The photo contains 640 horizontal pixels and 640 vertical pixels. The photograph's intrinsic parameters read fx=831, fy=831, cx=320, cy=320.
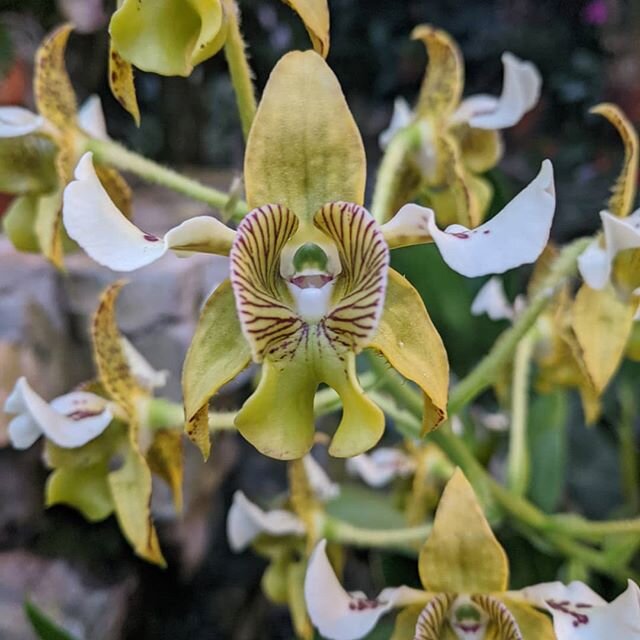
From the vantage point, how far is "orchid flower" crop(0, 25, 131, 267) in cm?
61

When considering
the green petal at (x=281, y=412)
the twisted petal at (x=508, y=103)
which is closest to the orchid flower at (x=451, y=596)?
the green petal at (x=281, y=412)

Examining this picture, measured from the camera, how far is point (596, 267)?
0.53 meters

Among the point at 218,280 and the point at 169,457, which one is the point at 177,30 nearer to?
the point at 169,457

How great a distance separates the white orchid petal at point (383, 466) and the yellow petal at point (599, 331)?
0.33m

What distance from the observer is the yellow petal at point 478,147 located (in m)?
0.71

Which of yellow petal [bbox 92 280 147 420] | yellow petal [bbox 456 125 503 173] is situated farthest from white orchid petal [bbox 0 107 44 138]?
yellow petal [bbox 456 125 503 173]

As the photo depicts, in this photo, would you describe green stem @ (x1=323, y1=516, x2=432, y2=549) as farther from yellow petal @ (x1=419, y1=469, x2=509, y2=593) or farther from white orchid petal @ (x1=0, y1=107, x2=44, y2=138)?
white orchid petal @ (x1=0, y1=107, x2=44, y2=138)

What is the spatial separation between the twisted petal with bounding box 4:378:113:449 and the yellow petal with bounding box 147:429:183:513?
46mm

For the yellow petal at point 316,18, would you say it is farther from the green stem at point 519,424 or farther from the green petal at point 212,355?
the green stem at point 519,424

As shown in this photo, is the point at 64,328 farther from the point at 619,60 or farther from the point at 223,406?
the point at 619,60

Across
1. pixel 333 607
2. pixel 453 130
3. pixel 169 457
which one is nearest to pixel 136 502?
pixel 169 457

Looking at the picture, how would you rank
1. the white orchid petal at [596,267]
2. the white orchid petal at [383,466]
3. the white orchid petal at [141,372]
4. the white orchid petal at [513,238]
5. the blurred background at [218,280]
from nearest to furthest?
the white orchid petal at [513,238], the white orchid petal at [596,267], the white orchid petal at [141,372], the white orchid petal at [383,466], the blurred background at [218,280]

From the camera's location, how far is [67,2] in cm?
126

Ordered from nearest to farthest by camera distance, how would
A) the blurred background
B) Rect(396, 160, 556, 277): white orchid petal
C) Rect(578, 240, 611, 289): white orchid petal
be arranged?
1. Rect(396, 160, 556, 277): white orchid petal
2. Rect(578, 240, 611, 289): white orchid petal
3. the blurred background
